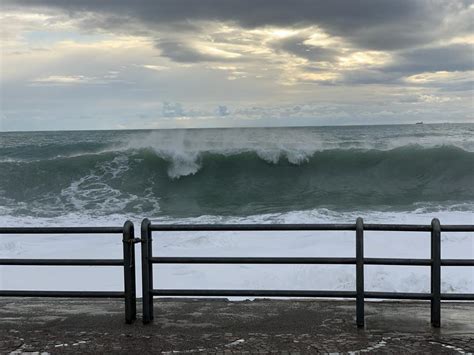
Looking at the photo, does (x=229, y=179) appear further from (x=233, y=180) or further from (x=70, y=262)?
(x=70, y=262)

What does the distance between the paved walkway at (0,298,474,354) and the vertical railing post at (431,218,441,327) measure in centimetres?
13

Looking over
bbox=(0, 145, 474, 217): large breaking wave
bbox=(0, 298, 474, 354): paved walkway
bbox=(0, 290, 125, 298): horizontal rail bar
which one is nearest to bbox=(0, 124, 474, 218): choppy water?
bbox=(0, 145, 474, 217): large breaking wave

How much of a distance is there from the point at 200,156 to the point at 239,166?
6.79ft

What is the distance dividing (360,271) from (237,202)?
15620 millimetres

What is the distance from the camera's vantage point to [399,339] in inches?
157

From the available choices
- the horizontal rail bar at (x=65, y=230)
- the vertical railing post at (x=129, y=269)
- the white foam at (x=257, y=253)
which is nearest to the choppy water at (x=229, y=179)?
the white foam at (x=257, y=253)

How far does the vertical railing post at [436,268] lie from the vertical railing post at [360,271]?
1.78 feet

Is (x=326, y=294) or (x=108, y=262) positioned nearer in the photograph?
(x=326, y=294)

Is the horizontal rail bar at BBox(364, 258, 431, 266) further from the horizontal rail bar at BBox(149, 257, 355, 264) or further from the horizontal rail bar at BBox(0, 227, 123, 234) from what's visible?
the horizontal rail bar at BBox(0, 227, 123, 234)

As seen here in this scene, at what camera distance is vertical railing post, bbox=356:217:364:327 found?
407cm

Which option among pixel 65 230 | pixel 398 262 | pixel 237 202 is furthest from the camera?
pixel 237 202

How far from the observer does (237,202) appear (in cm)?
1973

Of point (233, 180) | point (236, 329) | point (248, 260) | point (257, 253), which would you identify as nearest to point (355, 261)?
point (248, 260)

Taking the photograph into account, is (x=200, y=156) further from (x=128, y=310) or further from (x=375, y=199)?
(x=128, y=310)
